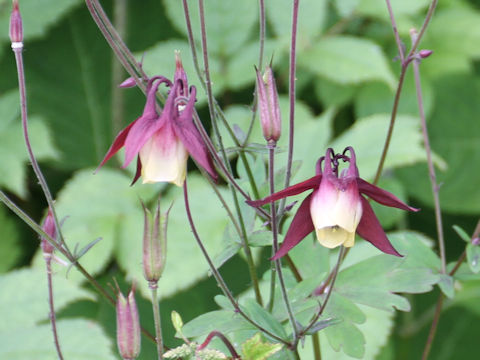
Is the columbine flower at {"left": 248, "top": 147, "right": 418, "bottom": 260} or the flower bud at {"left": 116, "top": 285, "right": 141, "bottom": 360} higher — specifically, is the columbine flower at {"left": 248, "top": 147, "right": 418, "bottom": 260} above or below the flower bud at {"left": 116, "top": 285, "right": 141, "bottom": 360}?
above

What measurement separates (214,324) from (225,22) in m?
1.06

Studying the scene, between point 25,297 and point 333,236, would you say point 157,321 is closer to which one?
point 333,236

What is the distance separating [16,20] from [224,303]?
404 mm

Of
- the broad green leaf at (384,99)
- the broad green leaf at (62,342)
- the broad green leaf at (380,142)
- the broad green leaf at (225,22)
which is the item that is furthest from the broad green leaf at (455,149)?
the broad green leaf at (62,342)

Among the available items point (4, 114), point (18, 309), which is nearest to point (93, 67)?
point (4, 114)

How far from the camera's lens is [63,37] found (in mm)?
2098

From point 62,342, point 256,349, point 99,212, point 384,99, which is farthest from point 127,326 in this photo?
point 384,99

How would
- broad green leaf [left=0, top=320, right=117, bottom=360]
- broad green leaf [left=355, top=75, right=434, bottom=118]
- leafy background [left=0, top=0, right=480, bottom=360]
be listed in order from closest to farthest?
1. broad green leaf [left=0, top=320, right=117, bottom=360]
2. leafy background [left=0, top=0, right=480, bottom=360]
3. broad green leaf [left=355, top=75, right=434, bottom=118]

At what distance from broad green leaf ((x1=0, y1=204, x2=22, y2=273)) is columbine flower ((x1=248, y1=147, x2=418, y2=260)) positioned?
4.42 feet

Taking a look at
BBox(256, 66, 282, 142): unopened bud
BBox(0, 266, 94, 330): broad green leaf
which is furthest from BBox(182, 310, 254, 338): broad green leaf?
BBox(0, 266, 94, 330): broad green leaf

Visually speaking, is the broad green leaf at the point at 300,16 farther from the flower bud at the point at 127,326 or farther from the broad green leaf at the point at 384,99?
the flower bud at the point at 127,326

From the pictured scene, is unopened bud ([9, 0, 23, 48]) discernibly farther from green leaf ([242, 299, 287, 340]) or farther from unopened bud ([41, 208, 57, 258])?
green leaf ([242, 299, 287, 340])

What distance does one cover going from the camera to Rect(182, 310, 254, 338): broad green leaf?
2.54 ft

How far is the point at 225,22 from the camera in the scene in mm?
1669
